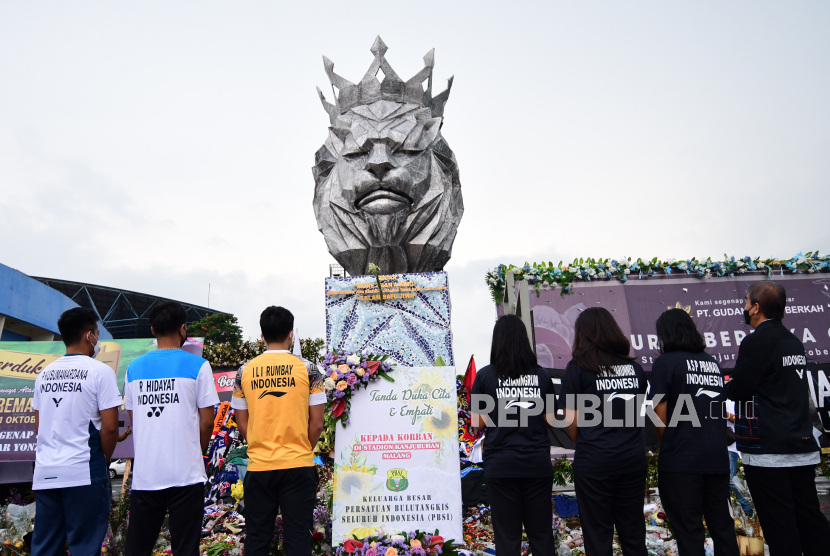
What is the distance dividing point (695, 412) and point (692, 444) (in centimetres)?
18

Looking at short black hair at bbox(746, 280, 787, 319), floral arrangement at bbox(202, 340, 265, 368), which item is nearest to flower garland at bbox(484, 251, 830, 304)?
short black hair at bbox(746, 280, 787, 319)

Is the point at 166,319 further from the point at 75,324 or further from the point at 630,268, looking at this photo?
the point at 630,268

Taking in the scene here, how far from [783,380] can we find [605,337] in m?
1.14

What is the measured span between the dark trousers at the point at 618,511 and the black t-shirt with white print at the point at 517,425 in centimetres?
29

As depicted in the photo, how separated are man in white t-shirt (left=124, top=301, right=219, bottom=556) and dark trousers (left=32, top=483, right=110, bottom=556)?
0.98ft

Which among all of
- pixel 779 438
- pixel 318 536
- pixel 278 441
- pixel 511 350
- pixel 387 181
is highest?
pixel 387 181

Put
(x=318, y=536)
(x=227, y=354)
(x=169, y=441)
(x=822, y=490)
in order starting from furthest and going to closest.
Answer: (x=227, y=354)
(x=822, y=490)
(x=318, y=536)
(x=169, y=441)

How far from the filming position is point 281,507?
134 inches

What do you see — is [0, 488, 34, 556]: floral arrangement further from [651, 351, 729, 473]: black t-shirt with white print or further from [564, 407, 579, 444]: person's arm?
[651, 351, 729, 473]: black t-shirt with white print

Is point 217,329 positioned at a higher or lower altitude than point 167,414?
higher

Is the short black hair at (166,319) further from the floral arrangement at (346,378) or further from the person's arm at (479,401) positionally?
the person's arm at (479,401)

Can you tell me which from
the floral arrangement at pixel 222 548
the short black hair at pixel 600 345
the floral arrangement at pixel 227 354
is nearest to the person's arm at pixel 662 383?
the short black hair at pixel 600 345

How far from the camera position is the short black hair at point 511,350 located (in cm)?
360

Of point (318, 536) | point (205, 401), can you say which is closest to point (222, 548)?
point (318, 536)
